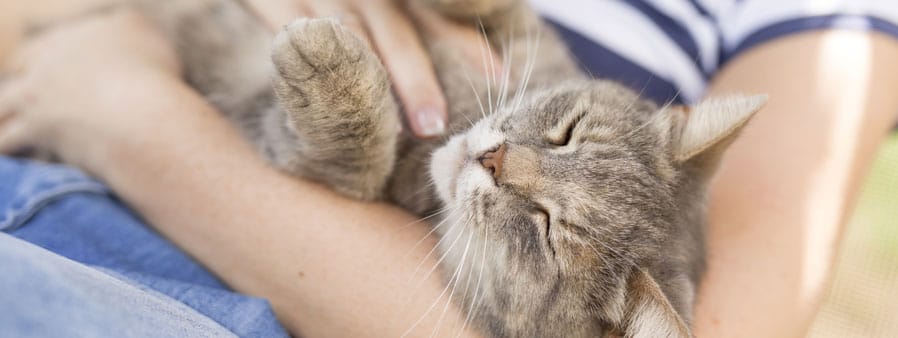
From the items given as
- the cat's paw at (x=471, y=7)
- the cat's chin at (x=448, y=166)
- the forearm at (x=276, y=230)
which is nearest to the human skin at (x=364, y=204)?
the forearm at (x=276, y=230)

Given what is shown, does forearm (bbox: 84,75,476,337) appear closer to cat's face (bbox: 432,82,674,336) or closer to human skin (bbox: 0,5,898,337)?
human skin (bbox: 0,5,898,337)

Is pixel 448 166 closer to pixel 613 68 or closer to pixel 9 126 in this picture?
pixel 613 68

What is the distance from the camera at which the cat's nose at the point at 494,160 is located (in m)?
0.93

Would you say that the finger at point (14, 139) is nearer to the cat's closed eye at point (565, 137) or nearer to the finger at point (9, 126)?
the finger at point (9, 126)

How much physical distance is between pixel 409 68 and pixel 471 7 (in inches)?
8.7

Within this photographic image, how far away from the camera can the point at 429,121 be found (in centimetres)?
112

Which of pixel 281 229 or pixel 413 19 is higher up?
pixel 413 19

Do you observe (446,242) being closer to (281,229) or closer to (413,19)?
(281,229)

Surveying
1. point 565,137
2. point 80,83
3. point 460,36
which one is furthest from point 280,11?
point 565,137

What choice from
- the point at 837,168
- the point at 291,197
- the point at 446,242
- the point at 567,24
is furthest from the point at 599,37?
the point at 291,197

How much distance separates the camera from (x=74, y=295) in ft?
2.34

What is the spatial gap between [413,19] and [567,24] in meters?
0.39

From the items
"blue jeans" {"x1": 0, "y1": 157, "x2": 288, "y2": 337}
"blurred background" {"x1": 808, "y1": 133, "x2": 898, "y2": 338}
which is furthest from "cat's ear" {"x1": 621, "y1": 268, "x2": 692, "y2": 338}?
"blurred background" {"x1": 808, "y1": 133, "x2": 898, "y2": 338}

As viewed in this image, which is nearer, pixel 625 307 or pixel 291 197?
pixel 625 307
